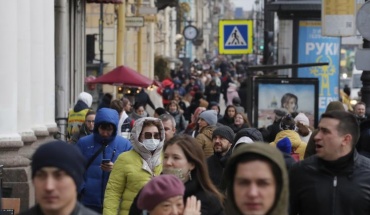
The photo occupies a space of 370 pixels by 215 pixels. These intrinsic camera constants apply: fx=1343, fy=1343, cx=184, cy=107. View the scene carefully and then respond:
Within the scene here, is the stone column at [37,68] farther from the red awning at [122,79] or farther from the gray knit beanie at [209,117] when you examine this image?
the red awning at [122,79]

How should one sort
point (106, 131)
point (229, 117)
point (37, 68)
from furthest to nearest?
point (229, 117) → point (37, 68) → point (106, 131)

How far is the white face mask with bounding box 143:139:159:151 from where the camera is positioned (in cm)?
1126

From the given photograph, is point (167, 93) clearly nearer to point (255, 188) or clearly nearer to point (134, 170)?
point (134, 170)

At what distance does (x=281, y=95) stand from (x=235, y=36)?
928cm

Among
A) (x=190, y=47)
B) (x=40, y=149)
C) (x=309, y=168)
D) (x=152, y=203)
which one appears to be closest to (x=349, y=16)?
(x=309, y=168)

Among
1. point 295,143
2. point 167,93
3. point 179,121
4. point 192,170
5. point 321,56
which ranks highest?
point 192,170

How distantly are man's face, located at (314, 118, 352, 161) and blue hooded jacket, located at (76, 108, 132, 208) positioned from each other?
13.7 ft

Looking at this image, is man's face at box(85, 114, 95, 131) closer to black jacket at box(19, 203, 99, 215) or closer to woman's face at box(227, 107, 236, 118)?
woman's face at box(227, 107, 236, 118)

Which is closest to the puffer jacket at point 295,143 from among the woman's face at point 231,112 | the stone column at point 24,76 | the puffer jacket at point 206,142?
the puffer jacket at point 206,142

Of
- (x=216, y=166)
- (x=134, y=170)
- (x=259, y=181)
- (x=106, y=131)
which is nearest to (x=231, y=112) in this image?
(x=106, y=131)

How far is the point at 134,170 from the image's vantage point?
10977mm

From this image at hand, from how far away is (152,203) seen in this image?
7.11 meters

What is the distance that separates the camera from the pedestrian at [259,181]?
6039mm

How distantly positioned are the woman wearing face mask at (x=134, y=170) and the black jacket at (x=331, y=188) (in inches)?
89.6
